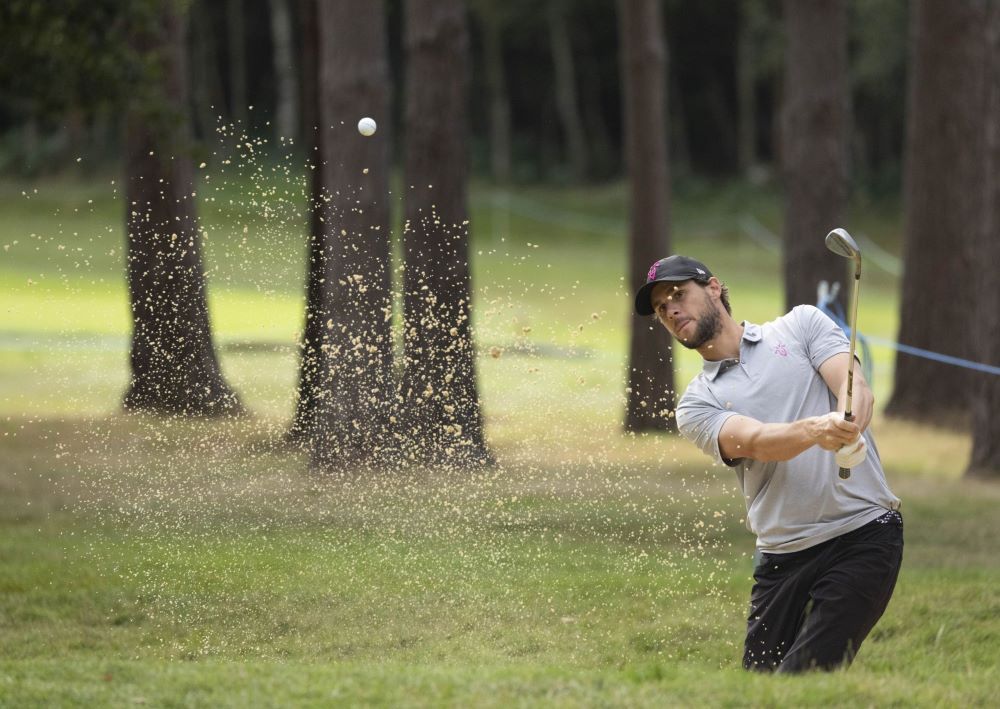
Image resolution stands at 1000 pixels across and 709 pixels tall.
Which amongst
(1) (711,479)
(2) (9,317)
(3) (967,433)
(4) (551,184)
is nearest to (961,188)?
(3) (967,433)

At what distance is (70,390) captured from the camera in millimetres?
17859

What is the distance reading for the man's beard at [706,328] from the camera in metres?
5.43

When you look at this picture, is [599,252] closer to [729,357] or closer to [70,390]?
[70,390]

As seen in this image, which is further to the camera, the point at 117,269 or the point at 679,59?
the point at 679,59

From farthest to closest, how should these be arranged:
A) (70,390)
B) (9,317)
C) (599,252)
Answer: (599,252) < (9,317) < (70,390)

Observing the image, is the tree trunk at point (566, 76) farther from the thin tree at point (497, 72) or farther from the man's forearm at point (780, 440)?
the man's forearm at point (780, 440)

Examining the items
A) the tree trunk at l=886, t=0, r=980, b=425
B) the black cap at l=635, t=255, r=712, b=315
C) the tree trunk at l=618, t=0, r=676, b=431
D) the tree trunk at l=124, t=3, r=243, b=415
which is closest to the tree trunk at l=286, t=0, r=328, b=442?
the tree trunk at l=124, t=3, r=243, b=415

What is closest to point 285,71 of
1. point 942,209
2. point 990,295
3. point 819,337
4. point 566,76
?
point 566,76

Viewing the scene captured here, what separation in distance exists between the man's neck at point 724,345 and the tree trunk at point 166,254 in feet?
→ 29.0

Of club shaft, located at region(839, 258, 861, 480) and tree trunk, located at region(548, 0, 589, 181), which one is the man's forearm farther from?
tree trunk, located at region(548, 0, 589, 181)

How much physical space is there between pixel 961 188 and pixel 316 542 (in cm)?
976

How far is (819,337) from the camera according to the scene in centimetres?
541

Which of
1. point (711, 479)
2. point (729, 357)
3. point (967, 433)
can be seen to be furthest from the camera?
point (967, 433)

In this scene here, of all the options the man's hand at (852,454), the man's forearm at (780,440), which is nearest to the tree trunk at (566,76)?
the man's forearm at (780,440)
